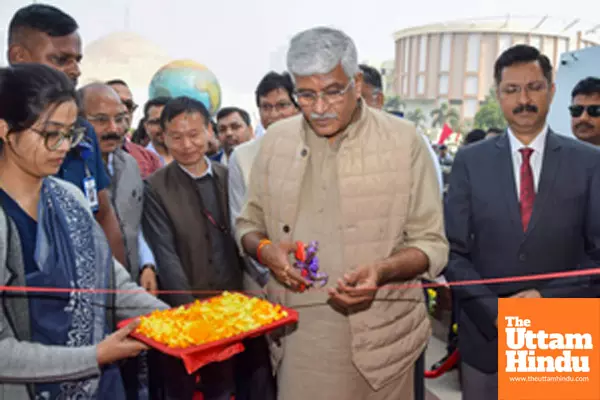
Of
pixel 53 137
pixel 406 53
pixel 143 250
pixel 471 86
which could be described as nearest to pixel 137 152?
pixel 143 250

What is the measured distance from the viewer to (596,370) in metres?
2.53

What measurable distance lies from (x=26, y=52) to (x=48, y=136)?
1522mm

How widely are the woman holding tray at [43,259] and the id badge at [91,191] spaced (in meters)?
0.74

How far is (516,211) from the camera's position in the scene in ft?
8.89

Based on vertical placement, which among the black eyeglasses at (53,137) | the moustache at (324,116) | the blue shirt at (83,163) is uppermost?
the moustache at (324,116)

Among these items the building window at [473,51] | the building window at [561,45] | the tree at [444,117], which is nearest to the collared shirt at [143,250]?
the tree at [444,117]

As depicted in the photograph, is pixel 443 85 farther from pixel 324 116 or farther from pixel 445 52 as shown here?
pixel 324 116

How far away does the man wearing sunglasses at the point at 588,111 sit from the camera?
4.19 metres

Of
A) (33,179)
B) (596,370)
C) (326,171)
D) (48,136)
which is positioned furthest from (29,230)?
(596,370)

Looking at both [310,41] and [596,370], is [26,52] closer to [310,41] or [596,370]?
[310,41]

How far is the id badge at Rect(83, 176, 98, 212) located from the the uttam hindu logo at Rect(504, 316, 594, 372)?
93.4 inches

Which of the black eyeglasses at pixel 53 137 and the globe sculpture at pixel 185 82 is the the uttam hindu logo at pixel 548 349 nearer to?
the black eyeglasses at pixel 53 137

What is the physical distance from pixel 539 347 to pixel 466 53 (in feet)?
326

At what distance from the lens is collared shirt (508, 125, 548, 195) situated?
2.78 metres
